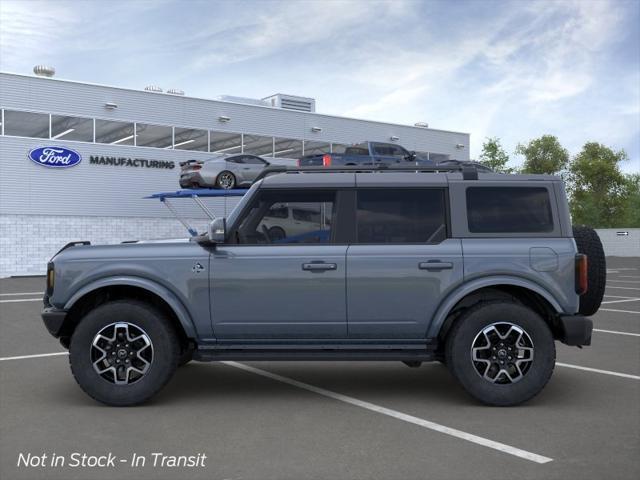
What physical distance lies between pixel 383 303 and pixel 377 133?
34.1 meters

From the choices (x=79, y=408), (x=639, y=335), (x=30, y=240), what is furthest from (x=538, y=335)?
(x=30, y=240)

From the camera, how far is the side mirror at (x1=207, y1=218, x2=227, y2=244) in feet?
18.9

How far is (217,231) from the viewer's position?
5.77 metres

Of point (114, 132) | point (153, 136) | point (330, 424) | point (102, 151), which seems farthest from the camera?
point (153, 136)

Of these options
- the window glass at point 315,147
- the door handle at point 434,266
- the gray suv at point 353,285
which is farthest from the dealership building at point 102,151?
the door handle at point 434,266

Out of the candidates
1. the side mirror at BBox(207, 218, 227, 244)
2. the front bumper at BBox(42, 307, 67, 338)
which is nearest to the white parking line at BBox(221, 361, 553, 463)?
the side mirror at BBox(207, 218, 227, 244)

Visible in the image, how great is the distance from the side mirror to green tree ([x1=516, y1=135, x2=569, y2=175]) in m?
78.8

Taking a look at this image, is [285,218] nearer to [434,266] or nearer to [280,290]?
[280,290]

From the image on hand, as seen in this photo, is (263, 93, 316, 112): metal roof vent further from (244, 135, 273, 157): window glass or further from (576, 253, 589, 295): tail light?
(576, 253, 589, 295): tail light

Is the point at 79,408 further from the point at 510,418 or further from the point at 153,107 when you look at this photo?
the point at 153,107

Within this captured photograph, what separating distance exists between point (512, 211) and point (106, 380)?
3753 mm

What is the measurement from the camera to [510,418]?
17.7 feet

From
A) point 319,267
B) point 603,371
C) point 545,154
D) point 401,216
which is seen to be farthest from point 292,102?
point 545,154

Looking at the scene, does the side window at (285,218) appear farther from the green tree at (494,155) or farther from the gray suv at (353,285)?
the green tree at (494,155)
